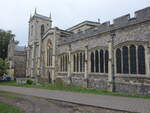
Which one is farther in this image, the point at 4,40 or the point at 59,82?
the point at 4,40

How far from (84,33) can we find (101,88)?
8.05 meters

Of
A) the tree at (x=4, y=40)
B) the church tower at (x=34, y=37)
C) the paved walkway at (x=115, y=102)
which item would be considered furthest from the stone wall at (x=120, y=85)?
the tree at (x=4, y=40)

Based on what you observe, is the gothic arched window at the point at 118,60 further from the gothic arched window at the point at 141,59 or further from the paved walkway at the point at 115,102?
the paved walkway at the point at 115,102

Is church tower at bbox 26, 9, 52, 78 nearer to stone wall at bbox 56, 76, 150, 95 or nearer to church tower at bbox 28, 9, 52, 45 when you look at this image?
church tower at bbox 28, 9, 52, 45

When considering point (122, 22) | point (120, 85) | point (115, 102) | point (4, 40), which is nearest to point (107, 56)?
point (120, 85)

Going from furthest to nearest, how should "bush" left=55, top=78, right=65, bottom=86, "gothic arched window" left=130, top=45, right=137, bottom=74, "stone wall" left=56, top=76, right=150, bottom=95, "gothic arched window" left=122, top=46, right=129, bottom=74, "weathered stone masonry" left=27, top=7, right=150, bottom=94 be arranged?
"bush" left=55, top=78, right=65, bottom=86 → "gothic arched window" left=122, top=46, right=129, bottom=74 → "gothic arched window" left=130, top=45, right=137, bottom=74 → "weathered stone masonry" left=27, top=7, right=150, bottom=94 → "stone wall" left=56, top=76, right=150, bottom=95

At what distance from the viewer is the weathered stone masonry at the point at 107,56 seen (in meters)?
13.4

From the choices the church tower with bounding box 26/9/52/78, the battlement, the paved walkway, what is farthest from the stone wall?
the church tower with bounding box 26/9/52/78

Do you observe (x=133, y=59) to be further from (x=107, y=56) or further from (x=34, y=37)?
(x=34, y=37)

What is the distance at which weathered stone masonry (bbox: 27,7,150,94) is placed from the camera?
13.4m

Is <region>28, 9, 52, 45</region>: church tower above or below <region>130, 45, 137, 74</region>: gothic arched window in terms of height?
above

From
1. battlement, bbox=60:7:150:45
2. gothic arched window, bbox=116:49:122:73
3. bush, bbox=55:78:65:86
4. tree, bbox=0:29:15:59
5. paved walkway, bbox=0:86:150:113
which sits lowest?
bush, bbox=55:78:65:86

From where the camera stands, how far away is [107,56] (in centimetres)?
1692

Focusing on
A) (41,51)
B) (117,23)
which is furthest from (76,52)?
(41,51)
